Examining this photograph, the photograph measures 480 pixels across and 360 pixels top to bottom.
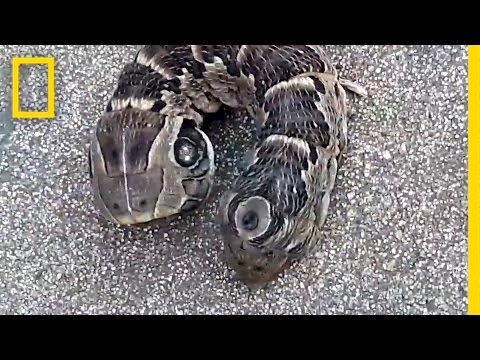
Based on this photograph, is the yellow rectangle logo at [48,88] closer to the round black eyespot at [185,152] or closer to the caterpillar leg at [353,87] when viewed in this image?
the round black eyespot at [185,152]

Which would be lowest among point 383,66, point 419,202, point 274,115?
point 419,202

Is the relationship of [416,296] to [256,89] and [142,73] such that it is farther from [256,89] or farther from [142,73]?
[142,73]

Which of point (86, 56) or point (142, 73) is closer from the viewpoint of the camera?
point (142, 73)

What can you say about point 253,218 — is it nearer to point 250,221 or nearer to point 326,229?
point 250,221

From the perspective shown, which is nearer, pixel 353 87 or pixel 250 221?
pixel 250 221

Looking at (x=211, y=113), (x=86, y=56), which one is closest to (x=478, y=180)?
(x=211, y=113)

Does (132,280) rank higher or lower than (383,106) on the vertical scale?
lower

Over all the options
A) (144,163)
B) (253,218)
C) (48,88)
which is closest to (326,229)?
(253,218)
